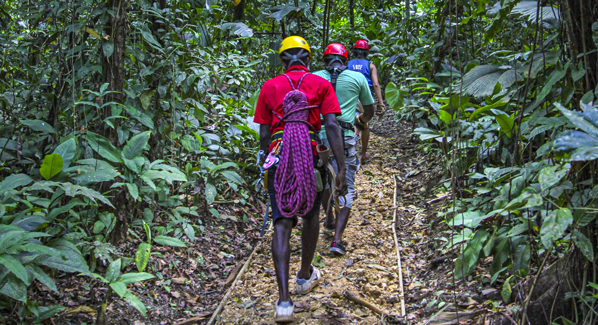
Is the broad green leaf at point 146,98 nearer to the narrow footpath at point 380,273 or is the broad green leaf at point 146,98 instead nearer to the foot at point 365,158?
the narrow footpath at point 380,273

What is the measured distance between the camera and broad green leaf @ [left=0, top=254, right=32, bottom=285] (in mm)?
2164

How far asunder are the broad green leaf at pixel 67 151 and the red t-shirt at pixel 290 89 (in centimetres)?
127

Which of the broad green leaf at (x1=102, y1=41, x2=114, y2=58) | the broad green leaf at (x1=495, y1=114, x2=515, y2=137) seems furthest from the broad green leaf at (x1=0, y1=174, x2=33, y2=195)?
the broad green leaf at (x1=495, y1=114, x2=515, y2=137)

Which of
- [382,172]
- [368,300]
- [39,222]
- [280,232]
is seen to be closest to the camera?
[39,222]

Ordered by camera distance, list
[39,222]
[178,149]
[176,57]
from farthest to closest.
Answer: [178,149] → [176,57] → [39,222]

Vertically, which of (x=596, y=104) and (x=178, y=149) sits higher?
(x=596, y=104)

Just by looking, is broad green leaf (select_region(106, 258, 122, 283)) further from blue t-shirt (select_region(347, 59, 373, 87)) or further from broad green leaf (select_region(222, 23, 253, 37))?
blue t-shirt (select_region(347, 59, 373, 87))

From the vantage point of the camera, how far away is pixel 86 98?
3576 mm

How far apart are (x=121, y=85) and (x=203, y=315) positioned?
1937mm

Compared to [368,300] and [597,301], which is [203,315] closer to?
[368,300]

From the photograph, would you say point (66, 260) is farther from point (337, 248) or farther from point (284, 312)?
point (337, 248)

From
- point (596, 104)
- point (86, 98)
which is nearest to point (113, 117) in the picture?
point (86, 98)

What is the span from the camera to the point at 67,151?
2.88 meters

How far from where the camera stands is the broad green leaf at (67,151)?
2855 millimetres
